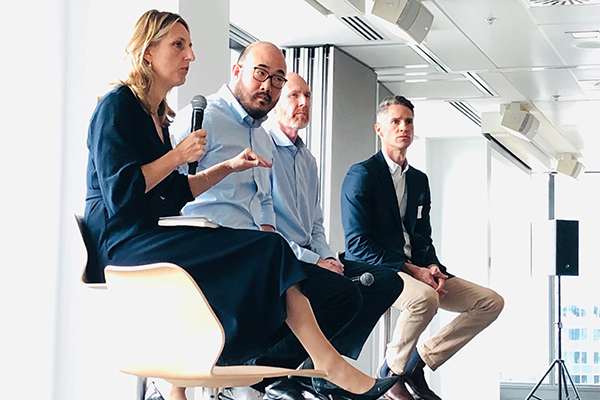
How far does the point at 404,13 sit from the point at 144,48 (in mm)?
2626

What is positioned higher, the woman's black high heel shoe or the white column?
the white column

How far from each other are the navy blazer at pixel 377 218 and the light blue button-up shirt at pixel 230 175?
3.27ft

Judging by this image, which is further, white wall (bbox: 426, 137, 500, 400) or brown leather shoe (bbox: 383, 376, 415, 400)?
white wall (bbox: 426, 137, 500, 400)

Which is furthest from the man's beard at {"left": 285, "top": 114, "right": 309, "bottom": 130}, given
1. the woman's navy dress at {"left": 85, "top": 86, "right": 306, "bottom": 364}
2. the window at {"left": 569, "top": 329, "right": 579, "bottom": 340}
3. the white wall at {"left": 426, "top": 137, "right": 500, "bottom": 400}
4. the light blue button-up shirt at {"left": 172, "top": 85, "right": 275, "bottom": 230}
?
the window at {"left": 569, "top": 329, "right": 579, "bottom": 340}

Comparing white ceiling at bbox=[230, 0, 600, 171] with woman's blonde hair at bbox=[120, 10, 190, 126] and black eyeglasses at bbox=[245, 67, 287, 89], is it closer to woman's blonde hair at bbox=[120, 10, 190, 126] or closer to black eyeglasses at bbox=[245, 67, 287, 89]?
black eyeglasses at bbox=[245, 67, 287, 89]

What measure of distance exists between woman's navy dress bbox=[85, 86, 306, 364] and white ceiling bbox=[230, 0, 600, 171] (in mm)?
2922

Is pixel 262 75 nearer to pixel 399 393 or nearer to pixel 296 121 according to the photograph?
pixel 296 121

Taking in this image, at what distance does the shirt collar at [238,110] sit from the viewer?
279 cm

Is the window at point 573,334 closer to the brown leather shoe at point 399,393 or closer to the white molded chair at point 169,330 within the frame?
the brown leather shoe at point 399,393

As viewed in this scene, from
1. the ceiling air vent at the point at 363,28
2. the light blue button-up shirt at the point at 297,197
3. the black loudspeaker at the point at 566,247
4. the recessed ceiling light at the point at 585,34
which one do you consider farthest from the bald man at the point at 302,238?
the black loudspeaker at the point at 566,247

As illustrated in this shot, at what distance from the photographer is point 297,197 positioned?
3.40 metres

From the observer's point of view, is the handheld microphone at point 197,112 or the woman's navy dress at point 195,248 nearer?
the woman's navy dress at point 195,248

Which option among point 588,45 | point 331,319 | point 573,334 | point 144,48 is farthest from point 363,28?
point 573,334

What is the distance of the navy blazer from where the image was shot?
3.78 m
